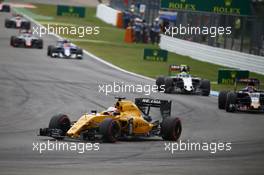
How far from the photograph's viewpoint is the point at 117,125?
19188 mm

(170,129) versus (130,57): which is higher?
(170,129)

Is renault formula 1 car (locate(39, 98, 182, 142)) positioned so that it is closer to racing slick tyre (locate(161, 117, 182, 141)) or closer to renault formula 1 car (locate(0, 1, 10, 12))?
racing slick tyre (locate(161, 117, 182, 141))

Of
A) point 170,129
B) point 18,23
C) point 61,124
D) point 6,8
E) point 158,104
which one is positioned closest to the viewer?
point 61,124

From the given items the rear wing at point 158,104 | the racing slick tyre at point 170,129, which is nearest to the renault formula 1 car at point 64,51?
the rear wing at point 158,104

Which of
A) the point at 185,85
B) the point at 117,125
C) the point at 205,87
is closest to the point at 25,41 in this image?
the point at 185,85

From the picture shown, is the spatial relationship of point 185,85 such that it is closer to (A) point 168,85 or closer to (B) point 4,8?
(A) point 168,85

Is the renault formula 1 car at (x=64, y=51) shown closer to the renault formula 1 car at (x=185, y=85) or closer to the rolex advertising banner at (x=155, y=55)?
the rolex advertising banner at (x=155, y=55)

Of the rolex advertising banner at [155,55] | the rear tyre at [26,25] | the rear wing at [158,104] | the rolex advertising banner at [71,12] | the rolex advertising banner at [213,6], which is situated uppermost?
the rolex advertising banner at [213,6]

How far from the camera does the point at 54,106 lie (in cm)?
2630

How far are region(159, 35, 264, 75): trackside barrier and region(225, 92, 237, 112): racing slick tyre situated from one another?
1596cm

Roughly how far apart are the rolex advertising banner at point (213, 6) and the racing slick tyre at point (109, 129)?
28744 mm

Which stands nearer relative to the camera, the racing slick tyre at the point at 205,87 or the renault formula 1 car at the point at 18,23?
the racing slick tyre at the point at 205,87

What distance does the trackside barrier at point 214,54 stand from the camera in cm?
4481

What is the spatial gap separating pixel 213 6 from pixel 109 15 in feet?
122
